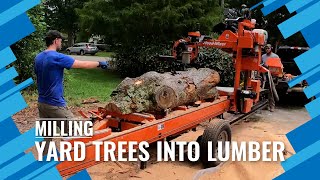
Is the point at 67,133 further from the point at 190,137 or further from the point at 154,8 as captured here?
the point at 154,8

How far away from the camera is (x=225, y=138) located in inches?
252

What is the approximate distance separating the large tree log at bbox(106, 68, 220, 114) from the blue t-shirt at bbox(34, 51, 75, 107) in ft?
3.99

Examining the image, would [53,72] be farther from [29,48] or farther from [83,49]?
[83,49]

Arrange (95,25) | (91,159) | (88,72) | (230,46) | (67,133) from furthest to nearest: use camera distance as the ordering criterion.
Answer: (88,72), (95,25), (230,46), (67,133), (91,159)

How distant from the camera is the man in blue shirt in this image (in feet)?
14.2

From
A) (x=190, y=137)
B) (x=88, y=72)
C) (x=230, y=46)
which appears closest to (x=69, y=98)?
(x=190, y=137)

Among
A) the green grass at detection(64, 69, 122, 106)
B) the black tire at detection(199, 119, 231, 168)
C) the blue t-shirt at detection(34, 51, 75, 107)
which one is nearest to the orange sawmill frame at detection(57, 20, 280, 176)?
the black tire at detection(199, 119, 231, 168)

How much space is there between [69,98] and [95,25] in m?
5.61

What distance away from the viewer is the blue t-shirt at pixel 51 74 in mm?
4332

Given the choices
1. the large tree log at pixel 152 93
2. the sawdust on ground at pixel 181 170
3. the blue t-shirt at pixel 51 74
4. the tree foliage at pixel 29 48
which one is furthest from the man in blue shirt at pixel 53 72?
Answer: the tree foliage at pixel 29 48

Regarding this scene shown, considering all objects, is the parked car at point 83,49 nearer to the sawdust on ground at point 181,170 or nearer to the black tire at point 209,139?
the sawdust on ground at point 181,170

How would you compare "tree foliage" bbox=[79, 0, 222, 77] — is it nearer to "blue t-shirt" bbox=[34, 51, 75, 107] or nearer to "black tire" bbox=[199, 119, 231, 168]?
"black tire" bbox=[199, 119, 231, 168]

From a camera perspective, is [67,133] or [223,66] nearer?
[67,133]

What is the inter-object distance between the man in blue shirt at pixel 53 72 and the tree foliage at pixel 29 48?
6047 millimetres
